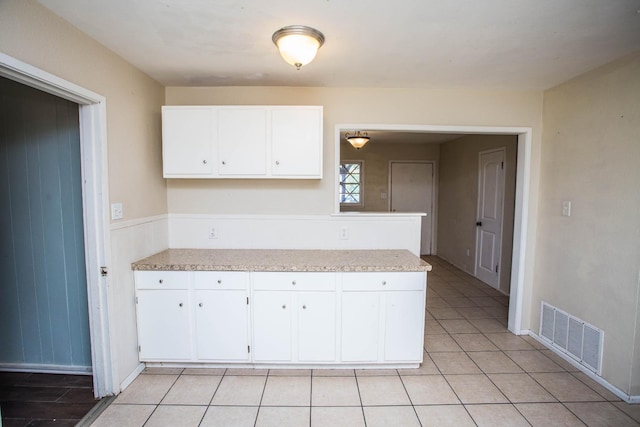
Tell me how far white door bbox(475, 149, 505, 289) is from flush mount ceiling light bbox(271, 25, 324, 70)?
3469mm

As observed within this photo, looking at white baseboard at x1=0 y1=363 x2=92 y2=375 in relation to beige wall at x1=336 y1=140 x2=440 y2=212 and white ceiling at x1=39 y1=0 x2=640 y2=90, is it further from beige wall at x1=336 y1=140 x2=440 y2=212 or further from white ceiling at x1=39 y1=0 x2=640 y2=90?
beige wall at x1=336 y1=140 x2=440 y2=212

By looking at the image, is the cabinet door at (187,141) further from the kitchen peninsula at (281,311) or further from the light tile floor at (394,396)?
the light tile floor at (394,396)

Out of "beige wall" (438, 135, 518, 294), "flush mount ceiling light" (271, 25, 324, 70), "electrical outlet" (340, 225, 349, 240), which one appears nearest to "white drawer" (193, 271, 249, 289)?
"electrical outlet" (340, 225, 349, 240)

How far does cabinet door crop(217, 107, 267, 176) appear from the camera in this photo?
2.44 m

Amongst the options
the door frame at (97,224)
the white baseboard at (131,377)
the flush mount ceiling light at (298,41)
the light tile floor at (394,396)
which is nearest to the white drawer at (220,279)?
the door frame at (97,224)

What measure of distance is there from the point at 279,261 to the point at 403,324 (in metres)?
1.06

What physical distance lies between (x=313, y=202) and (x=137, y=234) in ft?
4.75

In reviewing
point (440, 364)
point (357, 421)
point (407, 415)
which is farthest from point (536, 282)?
point (357, 421)

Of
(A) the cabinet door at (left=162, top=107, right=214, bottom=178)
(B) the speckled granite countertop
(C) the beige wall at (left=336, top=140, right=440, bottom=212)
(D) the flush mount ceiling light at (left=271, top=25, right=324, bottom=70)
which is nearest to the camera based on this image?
(D) the flush mount ceiling light at (left=271, top=25, right=324, bottom=70)

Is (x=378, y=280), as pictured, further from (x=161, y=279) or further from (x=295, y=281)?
(x=161, y=279)

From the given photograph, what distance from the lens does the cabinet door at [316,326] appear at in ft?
7.44

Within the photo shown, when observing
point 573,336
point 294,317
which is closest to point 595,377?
point 573,336

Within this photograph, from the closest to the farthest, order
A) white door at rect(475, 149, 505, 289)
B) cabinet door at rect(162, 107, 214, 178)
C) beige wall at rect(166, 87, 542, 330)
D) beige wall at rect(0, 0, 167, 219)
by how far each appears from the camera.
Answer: beige wall at rect(0, 0, 167, 219), cabinet door at rect(162, 107, 214, 178), beige wall at rect(166, 87, 542, 330), white door at rect(475, 149, 505, 289)

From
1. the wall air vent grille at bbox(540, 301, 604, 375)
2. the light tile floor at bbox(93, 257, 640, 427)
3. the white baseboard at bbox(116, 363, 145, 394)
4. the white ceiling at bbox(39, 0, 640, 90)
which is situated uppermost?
the white ceiling at bbox(39, 0, 640, 90)
